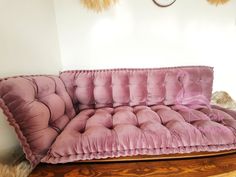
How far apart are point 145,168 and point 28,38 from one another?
1.10 m

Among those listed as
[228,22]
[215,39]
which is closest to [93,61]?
[215,39]

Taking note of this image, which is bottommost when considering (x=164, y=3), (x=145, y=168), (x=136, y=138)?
(x=145, y=168)

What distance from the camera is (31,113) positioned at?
77 cm

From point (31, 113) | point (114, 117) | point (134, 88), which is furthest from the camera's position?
point (134, 88)

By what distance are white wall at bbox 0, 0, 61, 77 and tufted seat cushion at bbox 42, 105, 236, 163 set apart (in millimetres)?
519

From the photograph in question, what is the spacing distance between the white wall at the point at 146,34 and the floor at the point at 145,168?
40.1 inches

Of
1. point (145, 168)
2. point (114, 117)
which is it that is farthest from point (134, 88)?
point (145, 168)

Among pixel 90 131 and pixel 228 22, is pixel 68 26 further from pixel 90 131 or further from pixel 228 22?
pixel 228 22

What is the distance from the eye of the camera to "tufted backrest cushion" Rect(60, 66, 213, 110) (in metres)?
1.34

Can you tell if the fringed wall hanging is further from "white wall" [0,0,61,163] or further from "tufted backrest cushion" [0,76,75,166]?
"tufted backrest cushion" [0,76,75,166]

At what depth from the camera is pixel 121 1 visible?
1.50 metres

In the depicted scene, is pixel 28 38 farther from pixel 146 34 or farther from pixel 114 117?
pixel 146 34

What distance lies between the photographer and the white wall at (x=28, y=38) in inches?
37.0

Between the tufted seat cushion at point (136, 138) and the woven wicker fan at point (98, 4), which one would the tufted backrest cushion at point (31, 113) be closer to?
the tufted seat cushion at point (136, 138)
